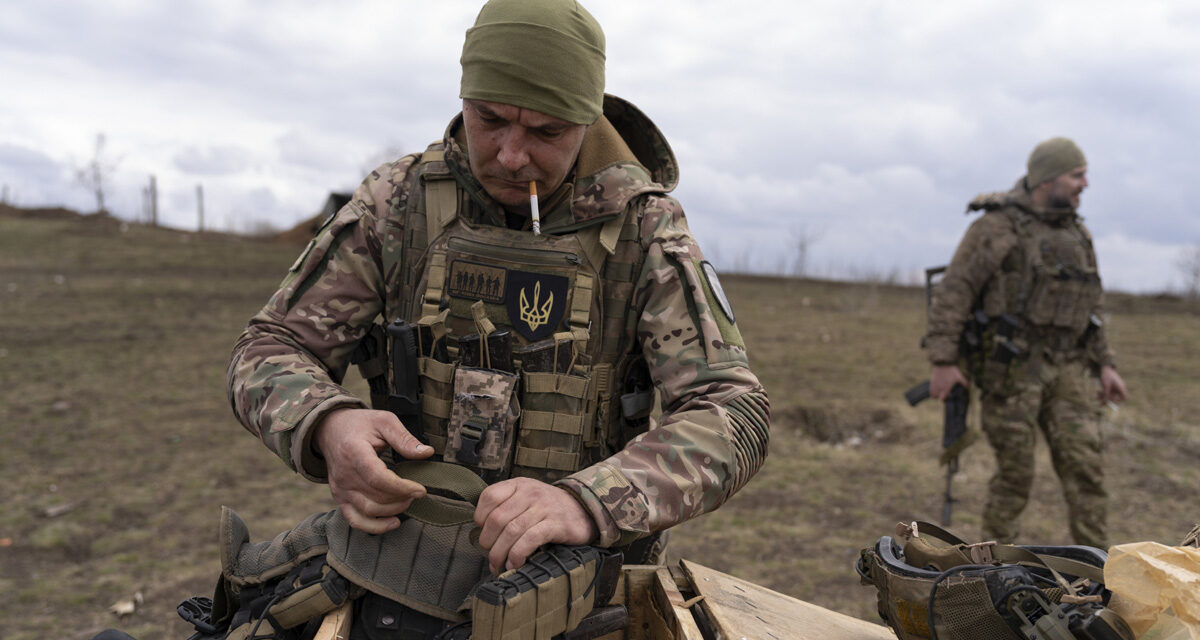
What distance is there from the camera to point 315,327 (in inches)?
75.7

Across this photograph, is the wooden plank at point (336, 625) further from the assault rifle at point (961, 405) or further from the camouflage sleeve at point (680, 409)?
the assault rifle at point (961, 405)

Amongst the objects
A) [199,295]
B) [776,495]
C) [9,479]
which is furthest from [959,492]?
[199,295]

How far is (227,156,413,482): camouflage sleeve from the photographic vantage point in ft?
5.61

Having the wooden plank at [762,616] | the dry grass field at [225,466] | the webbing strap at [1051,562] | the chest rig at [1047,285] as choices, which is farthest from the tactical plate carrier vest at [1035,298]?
the webbing strap at [1051,562]

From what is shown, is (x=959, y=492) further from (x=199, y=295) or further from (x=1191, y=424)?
(x=199, y=295)

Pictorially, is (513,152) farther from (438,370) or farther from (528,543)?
(528,543)

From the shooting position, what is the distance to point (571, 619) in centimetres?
148

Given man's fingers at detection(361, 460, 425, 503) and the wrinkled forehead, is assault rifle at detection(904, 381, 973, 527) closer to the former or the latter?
the wrinkled forehead

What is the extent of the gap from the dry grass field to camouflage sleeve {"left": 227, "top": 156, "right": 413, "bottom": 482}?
3.15 metres

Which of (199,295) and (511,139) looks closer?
(511,139)

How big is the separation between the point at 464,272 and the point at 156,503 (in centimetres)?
519

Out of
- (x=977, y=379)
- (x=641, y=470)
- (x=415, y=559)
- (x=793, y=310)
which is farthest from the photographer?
(x=793, y=310)

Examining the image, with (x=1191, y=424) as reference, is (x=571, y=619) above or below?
above

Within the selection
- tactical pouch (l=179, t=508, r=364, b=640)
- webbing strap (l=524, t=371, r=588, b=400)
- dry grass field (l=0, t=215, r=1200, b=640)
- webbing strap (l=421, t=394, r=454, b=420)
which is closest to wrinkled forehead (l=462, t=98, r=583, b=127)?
webbing strap (l=524, t=371, r=588, b=400)
